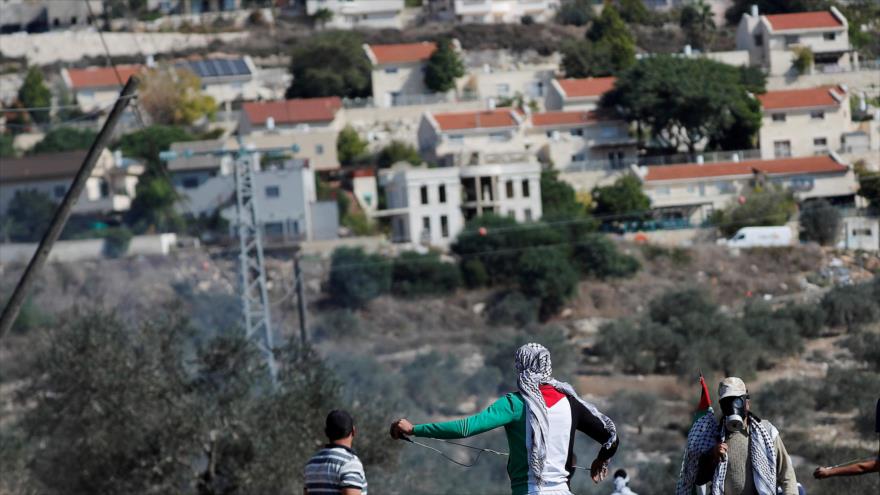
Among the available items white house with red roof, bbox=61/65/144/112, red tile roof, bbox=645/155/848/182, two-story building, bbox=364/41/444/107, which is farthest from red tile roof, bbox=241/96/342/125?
red tile roof, bbox=645/155/848/182

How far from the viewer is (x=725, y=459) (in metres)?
11.3

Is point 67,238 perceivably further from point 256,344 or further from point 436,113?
point 256,344

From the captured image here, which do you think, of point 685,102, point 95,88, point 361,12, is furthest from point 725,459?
point 361,12

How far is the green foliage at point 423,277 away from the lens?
271ft

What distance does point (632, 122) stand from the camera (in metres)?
102

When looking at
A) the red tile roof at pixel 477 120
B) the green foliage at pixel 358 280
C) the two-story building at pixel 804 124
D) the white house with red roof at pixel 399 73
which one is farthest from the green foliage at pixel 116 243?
the two-story building at pixel 804 124

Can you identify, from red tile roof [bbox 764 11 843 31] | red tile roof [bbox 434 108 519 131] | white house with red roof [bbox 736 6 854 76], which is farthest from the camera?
red tile roof [bbox 764 11 843 31]

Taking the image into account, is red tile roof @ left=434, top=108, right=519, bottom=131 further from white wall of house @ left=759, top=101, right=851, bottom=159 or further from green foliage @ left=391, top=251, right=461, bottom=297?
green foliage @ left=391, top=251, right=461, bottom=297

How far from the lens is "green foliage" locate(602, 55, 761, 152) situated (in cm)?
9725

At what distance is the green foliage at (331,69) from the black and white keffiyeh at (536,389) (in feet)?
322

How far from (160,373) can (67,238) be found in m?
53.3

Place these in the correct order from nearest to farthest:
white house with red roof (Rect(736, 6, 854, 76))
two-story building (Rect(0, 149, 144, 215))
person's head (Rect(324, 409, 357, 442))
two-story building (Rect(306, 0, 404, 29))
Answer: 1. person's head (Rect(324, 409, 357, 442))
2. two-story building (Rect(0, 149, 144, 215))
3. white house with red roof (Rect(736, 6, 854, 76))
4. two-story building (Rect(306, 0, 404, 29))

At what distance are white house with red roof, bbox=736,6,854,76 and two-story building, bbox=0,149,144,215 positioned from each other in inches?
1360

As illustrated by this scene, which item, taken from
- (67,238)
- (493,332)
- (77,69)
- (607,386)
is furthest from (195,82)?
(607,386)
